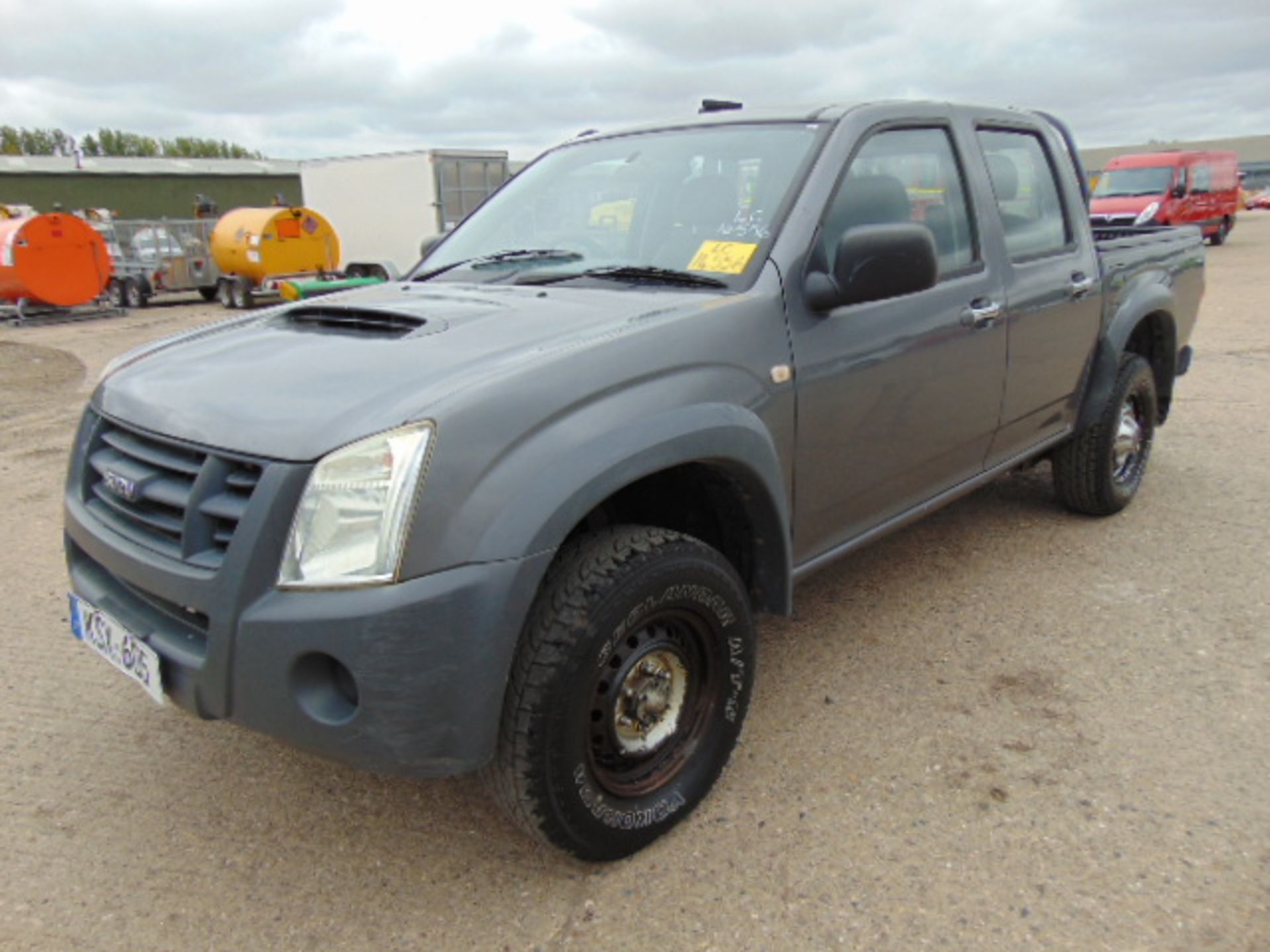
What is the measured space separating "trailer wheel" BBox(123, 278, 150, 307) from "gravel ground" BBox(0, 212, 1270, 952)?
16307 mm

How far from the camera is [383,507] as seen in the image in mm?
1922

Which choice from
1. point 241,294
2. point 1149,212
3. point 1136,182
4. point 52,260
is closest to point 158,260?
point 241,294

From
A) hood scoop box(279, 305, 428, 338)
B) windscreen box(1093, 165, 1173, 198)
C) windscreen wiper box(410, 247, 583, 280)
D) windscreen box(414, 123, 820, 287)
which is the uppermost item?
windscreen box(1093, 165, 1173, 198)

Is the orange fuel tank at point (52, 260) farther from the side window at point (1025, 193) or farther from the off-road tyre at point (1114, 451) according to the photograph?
the off-road tyre at point (1114, 451)

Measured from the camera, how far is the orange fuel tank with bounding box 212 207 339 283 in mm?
16953

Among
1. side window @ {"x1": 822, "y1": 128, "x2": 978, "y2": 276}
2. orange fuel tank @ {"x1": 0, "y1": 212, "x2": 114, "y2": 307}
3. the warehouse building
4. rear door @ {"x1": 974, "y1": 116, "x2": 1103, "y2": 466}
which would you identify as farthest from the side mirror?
the warehouse building

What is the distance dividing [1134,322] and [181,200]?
3992 centimetres

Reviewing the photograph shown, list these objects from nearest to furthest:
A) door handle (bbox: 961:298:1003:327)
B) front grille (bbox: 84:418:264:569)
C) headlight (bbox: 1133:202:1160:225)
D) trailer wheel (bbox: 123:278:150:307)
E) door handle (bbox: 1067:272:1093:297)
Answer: front grille (bbox: 84:418:264:569), door handle (bbox: 961:298:1003:327), door handle (bbox: 1067:272:1093:297), trailer wheel (bbox: 123:278:150:307), headlight (bbox: 1133:202:1160:225)

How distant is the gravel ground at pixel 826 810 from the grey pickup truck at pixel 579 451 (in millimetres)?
297

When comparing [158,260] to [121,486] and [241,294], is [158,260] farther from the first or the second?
[121,486]

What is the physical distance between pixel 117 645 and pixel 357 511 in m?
0.84

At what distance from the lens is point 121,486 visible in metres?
2.29

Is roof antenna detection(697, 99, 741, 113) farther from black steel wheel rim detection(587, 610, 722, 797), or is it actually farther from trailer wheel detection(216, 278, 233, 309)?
trailer wheel detection(216, 278, 233, 309)

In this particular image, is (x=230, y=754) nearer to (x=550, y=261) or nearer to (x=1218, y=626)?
(x=550, y=261)
